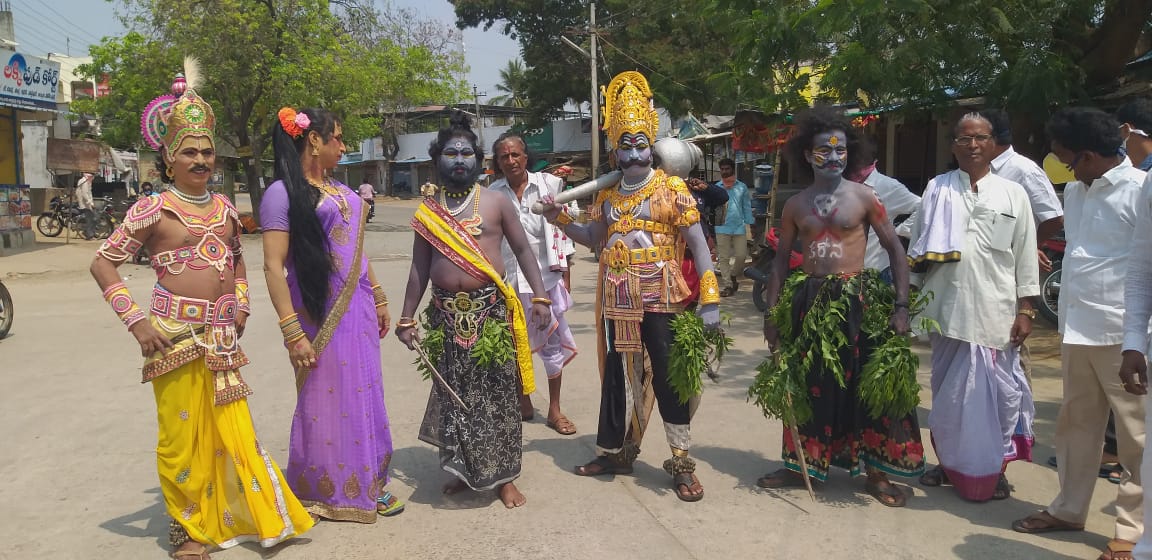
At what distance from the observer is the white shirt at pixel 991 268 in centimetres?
407

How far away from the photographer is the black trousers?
14.1 feet

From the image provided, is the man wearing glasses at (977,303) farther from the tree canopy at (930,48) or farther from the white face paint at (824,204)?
the tree canopy at (930,48)

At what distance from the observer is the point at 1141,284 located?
2.89m

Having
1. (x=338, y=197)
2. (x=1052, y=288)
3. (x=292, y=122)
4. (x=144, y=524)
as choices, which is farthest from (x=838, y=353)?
(x=1052, y=288)

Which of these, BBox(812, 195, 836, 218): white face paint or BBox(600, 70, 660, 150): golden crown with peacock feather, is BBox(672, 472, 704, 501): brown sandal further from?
BBox(600, 70, 660, 150): golden crown with peacock feather

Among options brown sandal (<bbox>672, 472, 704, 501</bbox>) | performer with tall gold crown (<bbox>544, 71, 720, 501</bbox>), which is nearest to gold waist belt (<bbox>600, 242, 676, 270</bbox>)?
performer with tall gold crown (<bbox>544, 71, 720, 501</bbox>)

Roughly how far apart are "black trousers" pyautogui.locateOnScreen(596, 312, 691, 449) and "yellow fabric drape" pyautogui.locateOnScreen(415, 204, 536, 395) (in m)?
0.46

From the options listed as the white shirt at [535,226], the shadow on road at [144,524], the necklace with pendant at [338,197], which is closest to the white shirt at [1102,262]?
the white shirt at [535,226]

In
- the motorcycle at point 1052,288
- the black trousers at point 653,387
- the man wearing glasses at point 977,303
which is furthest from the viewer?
the motorcycle at point 1052,288

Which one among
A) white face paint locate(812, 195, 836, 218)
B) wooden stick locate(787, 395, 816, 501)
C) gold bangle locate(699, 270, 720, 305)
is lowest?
wooden stick locate(787, 395, 816, 501)

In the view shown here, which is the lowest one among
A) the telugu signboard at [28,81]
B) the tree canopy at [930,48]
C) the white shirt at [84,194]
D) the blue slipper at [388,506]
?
the blue slipper at [388,506]

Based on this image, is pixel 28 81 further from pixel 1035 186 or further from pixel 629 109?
pixel 1035 186

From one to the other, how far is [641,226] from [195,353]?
7.24ft

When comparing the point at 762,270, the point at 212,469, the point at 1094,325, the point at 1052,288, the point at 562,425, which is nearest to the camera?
the point at 1094,325
